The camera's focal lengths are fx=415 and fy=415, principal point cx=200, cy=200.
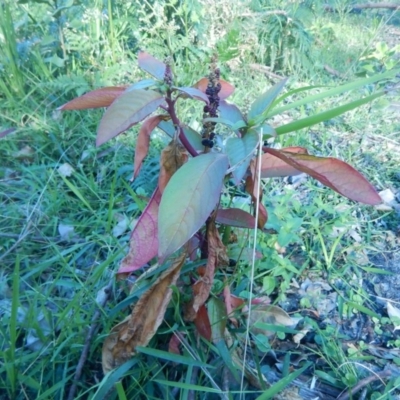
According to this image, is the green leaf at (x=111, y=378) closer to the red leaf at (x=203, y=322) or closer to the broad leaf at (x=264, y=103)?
the red leaf at (x=203, y=322)

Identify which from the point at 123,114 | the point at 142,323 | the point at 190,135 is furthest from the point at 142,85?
the point at 142,323

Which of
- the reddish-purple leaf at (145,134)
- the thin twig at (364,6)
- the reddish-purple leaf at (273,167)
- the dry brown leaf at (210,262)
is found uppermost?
the reddish-purple leaf at (145,134)

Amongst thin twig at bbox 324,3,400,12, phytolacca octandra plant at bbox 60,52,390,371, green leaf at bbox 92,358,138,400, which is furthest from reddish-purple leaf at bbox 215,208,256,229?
thin twig at bbox 324,3,400,12

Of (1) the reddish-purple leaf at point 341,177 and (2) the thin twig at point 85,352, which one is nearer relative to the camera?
(1) the reddish-purple leaf at point 341,177

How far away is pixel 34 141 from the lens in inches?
66.8

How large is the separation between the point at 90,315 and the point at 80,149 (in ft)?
2.87

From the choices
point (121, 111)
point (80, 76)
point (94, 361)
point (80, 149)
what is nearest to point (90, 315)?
point (94, 361)

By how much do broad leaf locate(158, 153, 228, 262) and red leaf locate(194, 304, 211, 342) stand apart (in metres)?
0.30

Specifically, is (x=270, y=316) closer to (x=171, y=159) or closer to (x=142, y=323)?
(x=142, y=323)

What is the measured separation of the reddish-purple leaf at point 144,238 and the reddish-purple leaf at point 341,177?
266 mm

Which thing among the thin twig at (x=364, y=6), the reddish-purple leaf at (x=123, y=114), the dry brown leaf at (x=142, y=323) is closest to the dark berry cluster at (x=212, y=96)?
the reddish-purple leaf at (x=123, y=114)

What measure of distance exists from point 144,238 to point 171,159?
156 millimetres

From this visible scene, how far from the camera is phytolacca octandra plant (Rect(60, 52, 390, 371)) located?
2.02 feet

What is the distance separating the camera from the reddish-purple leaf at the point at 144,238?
0.75 metres
